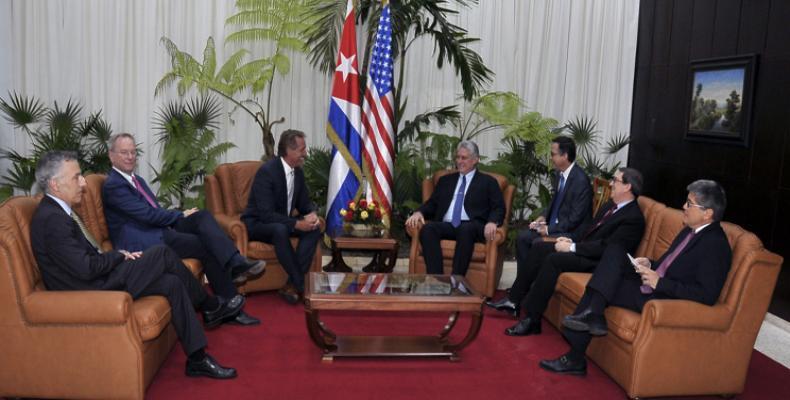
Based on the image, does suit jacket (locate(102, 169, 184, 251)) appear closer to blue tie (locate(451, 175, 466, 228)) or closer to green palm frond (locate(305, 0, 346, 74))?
blue tie (locate(451, 175, 466, 228))

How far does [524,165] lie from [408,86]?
1694mm

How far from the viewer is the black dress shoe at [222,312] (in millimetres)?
4621

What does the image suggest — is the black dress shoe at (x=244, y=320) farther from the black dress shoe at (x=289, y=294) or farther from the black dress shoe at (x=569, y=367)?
the black dress shoe at (x=569, y=367)

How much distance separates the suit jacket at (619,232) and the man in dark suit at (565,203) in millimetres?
465

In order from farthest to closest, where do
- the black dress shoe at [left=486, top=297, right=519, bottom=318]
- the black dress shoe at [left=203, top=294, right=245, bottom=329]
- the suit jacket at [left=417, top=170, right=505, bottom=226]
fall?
the suit jacket at [left=417, top=170, right=505, bottom=226] < the black dress shoe at [left=486, top=297, right=519, bottom=318] < the black dress shoe at [left=203, top=294, right=245, bottom=329]

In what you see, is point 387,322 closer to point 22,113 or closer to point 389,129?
point 389,129

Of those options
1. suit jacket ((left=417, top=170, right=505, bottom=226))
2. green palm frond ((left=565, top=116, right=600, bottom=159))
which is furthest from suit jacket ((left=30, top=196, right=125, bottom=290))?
green palm frond ((left=565, top=116, right=600, bottom=159))

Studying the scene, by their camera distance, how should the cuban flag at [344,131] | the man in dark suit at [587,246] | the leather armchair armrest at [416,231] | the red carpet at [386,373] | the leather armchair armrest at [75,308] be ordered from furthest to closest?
the cuban flag at [344,131] < the leather armchair armrest at [416,231] < the man in dark suit at [587,246] < the red carpet at [386,373] < the leather armchair armrest at [75,308]

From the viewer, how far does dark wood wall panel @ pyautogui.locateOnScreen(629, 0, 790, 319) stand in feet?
18.2

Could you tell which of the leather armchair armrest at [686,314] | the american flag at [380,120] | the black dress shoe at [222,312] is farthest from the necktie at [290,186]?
the leather armchair armrest at [686,314]

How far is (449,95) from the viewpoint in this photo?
8312 millimetres

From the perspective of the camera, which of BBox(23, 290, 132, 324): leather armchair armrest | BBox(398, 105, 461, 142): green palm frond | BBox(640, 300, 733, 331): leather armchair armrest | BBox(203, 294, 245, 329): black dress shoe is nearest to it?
BBox(23, 290, 132, 324): leather armchair armrest

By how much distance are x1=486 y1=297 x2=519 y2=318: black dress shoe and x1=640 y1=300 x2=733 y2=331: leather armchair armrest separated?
1.62m

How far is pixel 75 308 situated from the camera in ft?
11.3
